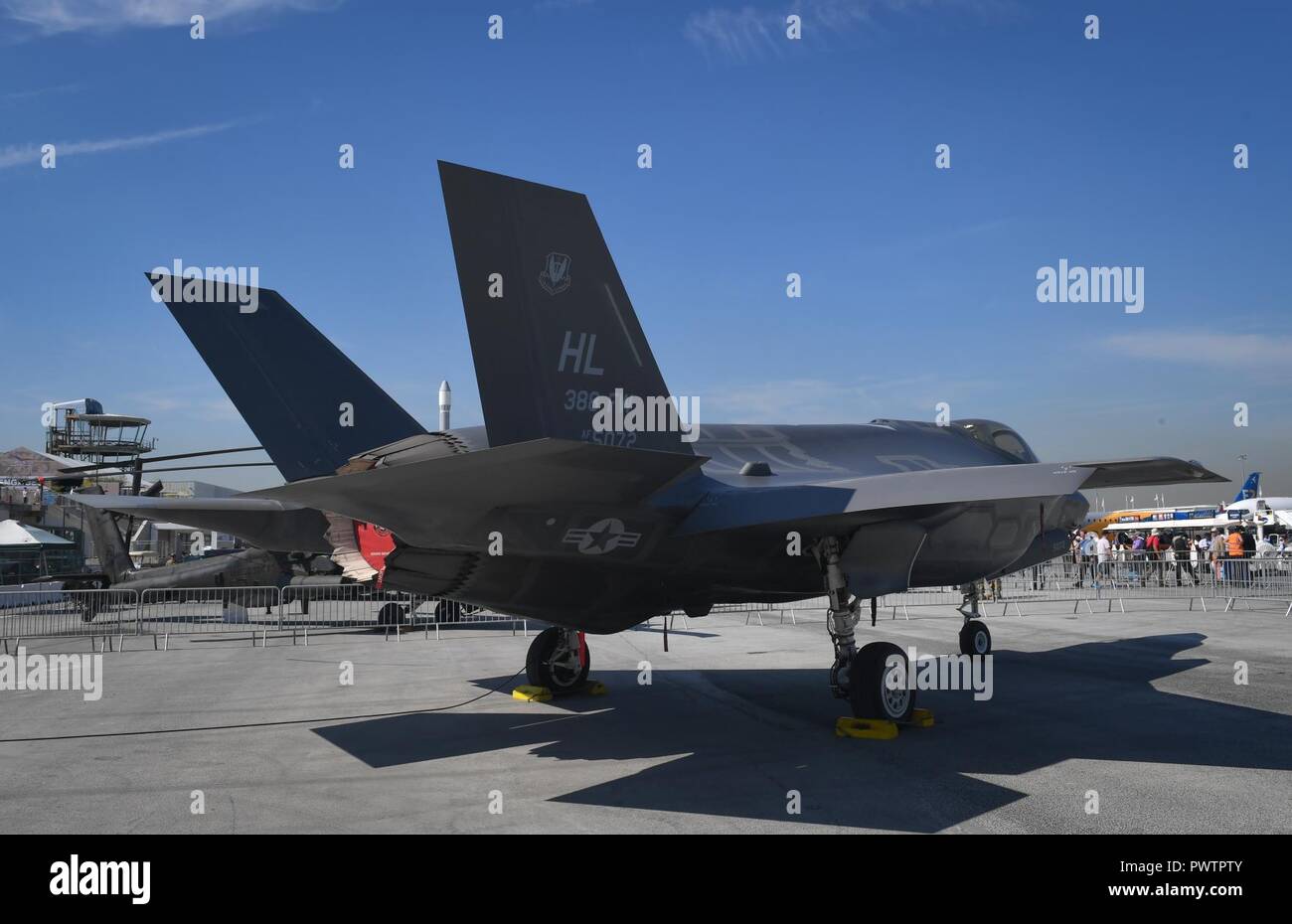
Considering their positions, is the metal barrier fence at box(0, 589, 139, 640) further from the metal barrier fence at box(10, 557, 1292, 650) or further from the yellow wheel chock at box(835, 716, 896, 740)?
the yellow wheel chock at box(835, 716, 896, 740)

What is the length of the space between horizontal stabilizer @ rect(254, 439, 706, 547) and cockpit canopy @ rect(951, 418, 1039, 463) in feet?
22.3

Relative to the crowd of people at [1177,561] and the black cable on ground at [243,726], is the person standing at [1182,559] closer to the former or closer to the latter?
the crowd of people at [1177,561]

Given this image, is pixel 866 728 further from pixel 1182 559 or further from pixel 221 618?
pixel 1182 559

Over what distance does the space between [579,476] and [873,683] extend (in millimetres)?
3886

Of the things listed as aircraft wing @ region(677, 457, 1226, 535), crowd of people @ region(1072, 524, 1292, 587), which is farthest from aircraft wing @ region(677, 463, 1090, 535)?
crowd of people @ region(1072, 524, 1292, 587)

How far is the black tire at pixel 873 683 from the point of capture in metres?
8.17

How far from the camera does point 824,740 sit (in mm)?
8008

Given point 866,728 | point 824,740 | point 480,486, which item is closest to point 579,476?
point 480,486

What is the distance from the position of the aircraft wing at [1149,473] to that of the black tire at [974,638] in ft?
16.5

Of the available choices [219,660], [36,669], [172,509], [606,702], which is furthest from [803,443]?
[36,669]

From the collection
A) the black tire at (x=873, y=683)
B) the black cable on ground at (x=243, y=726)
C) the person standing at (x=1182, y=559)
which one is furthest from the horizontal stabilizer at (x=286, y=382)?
the person standing at (x=1182, y=559)

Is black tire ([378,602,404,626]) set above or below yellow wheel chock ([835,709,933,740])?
below

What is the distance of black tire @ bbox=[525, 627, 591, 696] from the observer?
407 inches
